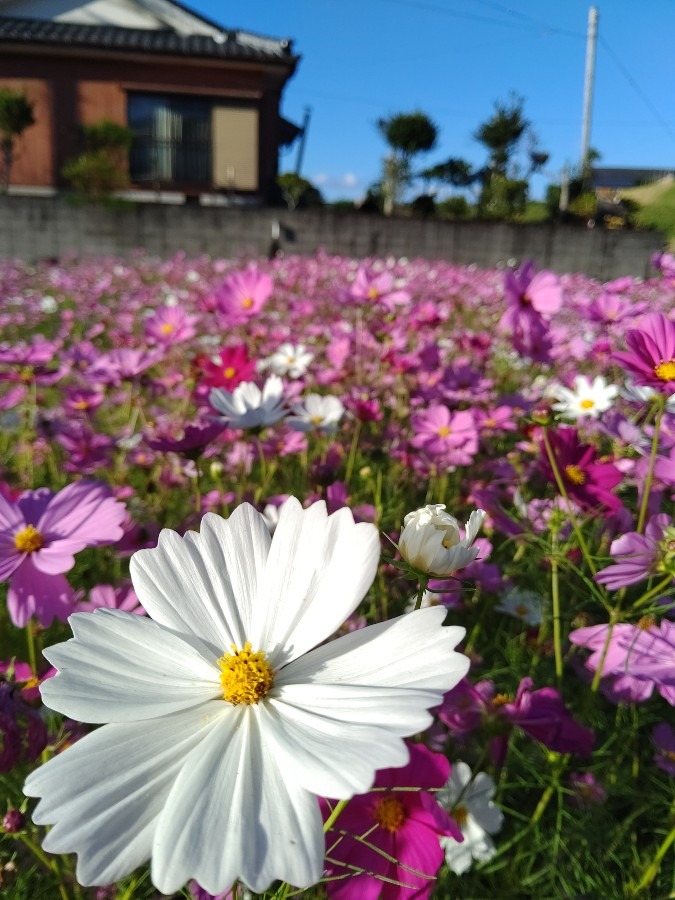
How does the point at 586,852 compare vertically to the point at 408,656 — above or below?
below

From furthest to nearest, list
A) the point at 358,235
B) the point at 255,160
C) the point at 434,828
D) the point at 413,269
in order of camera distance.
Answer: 1. the point at 255,160
2. the point at 358,235
3. the point at 413,269
4. the point at 434,828

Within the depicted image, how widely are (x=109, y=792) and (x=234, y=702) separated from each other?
8 cm

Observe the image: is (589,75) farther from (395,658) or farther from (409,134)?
(395,658)

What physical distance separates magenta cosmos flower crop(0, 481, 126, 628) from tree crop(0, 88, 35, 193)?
34.4ft

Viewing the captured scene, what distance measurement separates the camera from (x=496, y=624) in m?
1.16

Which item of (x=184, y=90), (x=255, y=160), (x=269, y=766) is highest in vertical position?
(x=184, y=90)

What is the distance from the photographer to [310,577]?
400 millimetres

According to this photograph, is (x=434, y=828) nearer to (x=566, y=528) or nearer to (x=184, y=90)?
(x=566, y=528)

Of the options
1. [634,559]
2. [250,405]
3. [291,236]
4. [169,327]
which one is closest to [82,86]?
[291,236]

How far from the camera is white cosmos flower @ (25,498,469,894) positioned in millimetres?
281

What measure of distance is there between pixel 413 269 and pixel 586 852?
4.26 m

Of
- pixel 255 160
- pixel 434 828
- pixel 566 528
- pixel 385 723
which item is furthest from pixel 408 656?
pixel 255 160

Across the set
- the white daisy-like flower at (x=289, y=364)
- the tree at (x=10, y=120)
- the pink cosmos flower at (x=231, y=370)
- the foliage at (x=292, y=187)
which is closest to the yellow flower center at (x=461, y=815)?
the pink cosmos flower at (x=231, y=370)

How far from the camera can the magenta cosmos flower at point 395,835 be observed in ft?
1.38
